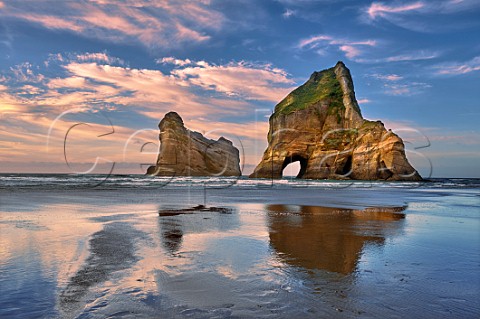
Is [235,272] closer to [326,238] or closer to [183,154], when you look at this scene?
[326,238]

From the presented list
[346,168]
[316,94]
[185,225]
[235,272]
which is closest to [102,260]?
[235,272]

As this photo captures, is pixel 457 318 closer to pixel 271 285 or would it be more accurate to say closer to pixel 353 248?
pixel 271 285

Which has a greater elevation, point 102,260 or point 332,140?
point 332,140

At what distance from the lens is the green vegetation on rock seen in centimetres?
7538

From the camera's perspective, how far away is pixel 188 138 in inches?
3649

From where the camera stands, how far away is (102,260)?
5.32 m

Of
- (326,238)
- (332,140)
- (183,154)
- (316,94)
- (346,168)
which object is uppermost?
(316,94)

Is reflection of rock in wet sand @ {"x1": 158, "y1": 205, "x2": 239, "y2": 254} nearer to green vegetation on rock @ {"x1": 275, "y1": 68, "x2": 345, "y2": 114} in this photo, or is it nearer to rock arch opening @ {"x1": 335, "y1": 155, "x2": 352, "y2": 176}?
rock arch opening @ {"x1": 335, "y1": 155, "x2": 352, "y2": 176}

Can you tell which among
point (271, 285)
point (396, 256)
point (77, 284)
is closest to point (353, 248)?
point (396, 256)

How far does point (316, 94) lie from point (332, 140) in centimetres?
1507

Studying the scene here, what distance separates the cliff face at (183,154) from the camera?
287 feet

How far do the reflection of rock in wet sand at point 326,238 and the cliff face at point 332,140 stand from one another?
53.3 m

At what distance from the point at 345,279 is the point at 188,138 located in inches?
3536

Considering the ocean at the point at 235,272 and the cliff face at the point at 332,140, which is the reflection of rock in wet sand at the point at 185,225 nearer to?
the ocean at the point at 235,272
